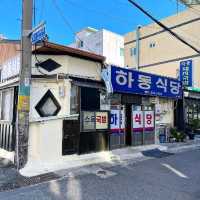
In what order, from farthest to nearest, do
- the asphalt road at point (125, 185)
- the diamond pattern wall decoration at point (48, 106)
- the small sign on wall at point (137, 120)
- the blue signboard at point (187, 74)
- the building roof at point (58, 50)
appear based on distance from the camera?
the blue signboard at point (187, 74)
the small sign on wall at point (137, 120)
the diamond pattern wall decoration at point (48, 106)
the building roof at point (58, 50)
the asphalt road at point (125, 185)

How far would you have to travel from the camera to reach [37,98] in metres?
9.79

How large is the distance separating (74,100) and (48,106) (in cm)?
102

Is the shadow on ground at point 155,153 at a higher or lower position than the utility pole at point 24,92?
lower

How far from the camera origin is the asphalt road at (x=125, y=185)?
253 inches

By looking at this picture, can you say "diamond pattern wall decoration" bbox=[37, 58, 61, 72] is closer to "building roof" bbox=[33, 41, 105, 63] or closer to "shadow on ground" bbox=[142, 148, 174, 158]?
"building roof" bbox=[33, 41, 105, 63]

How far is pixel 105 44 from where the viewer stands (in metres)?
34.9

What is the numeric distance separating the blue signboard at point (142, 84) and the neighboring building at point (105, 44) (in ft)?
62.9

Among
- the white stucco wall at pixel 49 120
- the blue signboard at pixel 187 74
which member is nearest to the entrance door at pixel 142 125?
the white stucco wall at pixel 49 120

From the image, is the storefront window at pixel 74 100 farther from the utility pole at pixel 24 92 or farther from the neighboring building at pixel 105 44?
the neighboring building at pixel 105 44

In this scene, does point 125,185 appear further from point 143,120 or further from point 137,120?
point 143,120

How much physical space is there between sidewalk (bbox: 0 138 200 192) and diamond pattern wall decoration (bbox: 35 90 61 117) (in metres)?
1.79

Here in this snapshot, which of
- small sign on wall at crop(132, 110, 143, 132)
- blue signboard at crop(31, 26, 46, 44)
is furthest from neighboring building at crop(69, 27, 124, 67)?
blue signboard at crop(31, 26, 46, 44)

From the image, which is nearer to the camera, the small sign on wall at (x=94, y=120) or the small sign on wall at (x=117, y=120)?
the small sign on wall at (x=94, y=120)

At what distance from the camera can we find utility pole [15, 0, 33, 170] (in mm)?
8680
